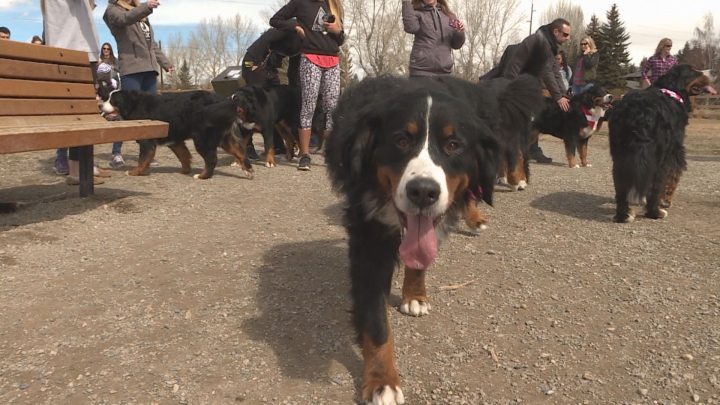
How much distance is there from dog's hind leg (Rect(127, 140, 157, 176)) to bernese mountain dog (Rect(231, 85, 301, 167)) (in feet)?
4.05

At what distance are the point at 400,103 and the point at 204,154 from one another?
15.9ft

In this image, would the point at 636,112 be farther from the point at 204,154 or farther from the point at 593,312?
the point at 204,154

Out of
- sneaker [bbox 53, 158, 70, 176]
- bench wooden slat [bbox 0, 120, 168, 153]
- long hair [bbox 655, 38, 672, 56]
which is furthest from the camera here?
long hair [bbox 655, 38, 672, 56]

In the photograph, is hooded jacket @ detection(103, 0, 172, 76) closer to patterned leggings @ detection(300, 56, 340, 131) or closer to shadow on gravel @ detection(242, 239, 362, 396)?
patterned leggings @ detection(300, 56, 340, 131)

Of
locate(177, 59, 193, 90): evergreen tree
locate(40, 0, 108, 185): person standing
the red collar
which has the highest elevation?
locate(177, 59, 193, 90): evergreen tree

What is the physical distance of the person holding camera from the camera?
21.8 feet

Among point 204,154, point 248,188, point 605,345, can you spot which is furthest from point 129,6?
point 605,345

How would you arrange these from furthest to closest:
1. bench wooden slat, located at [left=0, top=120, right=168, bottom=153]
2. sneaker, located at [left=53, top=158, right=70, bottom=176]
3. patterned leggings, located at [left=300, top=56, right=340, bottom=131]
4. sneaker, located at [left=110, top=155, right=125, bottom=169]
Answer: sneaker, located at [left=110, top=155, right=125, bottom=169] → patterned leggings, located at [left=300, top=56, right=340, bottom=131] → sneaker, located at [left=53, top=158, right=70, bottom=176] → bench wooden slat, located at [left=0, top=120, right=168, bottom=153]

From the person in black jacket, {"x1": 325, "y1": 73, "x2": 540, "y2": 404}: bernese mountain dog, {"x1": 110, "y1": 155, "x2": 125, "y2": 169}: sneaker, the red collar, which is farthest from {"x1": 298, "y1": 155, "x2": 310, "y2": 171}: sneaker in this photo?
{"x1": 325, "y1": 73, "x2": 540, "y2": 404}: bernese mountain dog

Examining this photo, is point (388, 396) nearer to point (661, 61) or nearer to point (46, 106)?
point (46, 106)

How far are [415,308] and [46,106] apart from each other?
12.0ft

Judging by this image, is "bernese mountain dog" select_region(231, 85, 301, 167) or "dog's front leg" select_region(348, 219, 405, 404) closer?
"dog's front leg" select_region(348, 219, 405, 404)

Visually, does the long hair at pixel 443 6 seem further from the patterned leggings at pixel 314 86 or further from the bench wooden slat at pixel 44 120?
the bench wooden slat at pixel 44 120

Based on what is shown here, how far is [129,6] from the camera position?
6309 millimetres
